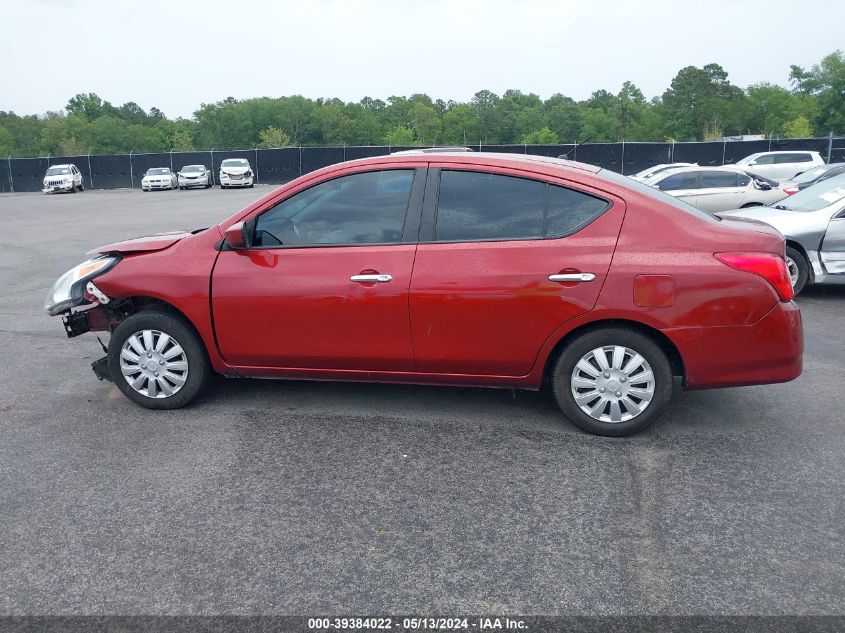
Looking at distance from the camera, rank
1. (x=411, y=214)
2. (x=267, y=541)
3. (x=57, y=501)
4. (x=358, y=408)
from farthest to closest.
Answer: (x=358, y=408) < (x=411, y=214) < (x=57, y=501) < (x=267, y=541)

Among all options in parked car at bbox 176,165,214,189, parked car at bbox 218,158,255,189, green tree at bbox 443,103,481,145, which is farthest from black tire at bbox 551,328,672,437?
green tree at bbox 443,103,481,145

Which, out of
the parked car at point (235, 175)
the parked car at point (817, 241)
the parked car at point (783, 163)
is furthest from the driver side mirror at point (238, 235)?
the parked car at point (235, 175)

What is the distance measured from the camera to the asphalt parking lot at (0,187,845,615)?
2922 millimetres

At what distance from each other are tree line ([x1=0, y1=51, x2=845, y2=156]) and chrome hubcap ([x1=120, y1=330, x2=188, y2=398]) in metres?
87.7

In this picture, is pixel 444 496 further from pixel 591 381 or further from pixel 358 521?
pixel 591 381

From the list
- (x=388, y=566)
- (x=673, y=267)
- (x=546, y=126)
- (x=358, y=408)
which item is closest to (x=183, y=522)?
(x=388, y=566)

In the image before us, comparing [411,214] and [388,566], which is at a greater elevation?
[411,214]

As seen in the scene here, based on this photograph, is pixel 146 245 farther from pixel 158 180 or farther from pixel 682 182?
pixel 158 180

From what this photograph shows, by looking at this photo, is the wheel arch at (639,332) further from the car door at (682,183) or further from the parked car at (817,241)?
the car door at (682,183)

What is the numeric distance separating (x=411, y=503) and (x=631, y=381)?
1.58 meters

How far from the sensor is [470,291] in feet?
14.3

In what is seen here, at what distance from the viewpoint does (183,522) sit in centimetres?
347

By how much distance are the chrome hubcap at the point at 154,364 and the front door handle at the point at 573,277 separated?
2.50 metres

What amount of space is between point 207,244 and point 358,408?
1.50 meters
